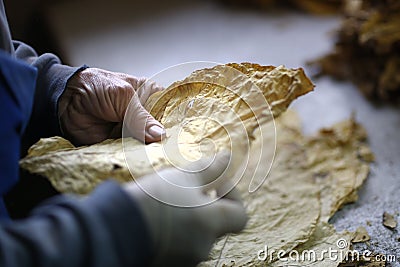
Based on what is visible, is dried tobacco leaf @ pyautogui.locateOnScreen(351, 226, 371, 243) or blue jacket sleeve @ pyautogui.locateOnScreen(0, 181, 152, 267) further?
dried tobacco leaf @ pyautogui.locateOnScreen(351, 226, 371, 243)

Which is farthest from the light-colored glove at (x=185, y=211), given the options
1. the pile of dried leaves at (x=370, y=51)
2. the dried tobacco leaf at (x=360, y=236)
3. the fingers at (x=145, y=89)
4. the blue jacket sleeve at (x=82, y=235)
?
the pile of dried leaves at (x=370, y=51)

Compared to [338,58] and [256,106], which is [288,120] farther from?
[256,106]

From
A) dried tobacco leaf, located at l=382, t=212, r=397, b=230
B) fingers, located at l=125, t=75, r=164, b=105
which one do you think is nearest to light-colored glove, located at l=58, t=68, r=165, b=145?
fingers, located at l=125, t=75, r=164, b=105

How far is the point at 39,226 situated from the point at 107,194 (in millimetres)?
70

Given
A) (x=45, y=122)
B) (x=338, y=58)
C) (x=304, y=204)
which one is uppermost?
(x=338, y=58)

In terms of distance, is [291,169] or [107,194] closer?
[107,194]

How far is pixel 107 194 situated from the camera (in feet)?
1.65

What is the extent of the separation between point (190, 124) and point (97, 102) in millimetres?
153

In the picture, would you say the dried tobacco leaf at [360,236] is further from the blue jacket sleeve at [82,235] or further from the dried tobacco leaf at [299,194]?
the blue jacket sleeve at [82,235]

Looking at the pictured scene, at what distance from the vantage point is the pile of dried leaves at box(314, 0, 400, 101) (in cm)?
121

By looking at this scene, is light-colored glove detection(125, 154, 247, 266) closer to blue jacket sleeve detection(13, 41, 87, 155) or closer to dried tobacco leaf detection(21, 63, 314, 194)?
dried tobacco leaf detection(21, 63, 314, 194)

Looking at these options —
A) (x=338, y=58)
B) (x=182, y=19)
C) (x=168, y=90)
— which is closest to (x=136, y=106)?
(x=168, y=90)

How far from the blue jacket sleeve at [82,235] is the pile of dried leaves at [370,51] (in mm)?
919

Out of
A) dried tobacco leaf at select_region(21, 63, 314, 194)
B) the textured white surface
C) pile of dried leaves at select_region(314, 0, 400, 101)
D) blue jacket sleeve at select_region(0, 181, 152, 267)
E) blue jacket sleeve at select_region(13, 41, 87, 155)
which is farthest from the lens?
pile of dried leaves at select_region(314, 0, 400, 101)
